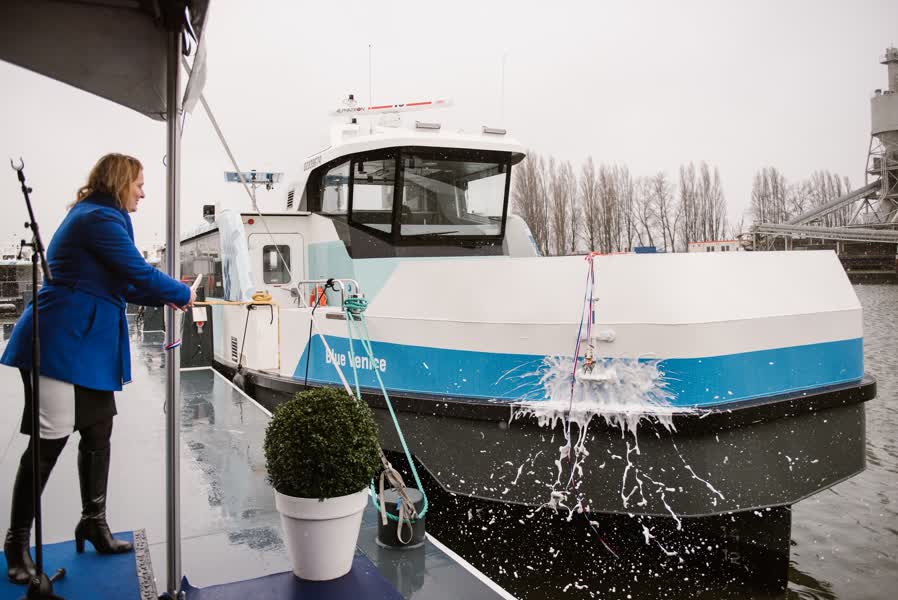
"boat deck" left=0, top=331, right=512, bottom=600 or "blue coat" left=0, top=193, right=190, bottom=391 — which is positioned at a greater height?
"blue coat" left=0, top=193, right=190, bottom=391

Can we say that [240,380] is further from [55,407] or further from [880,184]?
[880,184]

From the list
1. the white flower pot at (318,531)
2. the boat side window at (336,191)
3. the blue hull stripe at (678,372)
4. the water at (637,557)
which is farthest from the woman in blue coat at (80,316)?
the boat side window at (336,191)

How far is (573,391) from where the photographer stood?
424cm

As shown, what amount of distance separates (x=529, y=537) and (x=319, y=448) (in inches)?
116

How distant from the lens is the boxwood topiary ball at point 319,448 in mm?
2555

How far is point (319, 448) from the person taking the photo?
2.56 meters

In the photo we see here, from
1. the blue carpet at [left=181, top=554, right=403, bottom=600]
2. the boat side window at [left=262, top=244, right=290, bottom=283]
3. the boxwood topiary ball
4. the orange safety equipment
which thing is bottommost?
the blue carpet at [left=181, top=554, right=403, bottom=600]

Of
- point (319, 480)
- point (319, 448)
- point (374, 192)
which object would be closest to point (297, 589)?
point (319, 480)

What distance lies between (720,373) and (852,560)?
9.97ft

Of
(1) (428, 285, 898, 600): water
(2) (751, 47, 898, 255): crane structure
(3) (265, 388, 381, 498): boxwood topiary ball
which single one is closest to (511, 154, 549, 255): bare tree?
(1) (428, 285, 898, 600): water

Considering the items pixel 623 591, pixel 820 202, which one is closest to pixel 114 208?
pixel 623 591

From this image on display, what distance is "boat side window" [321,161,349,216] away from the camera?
6492mm

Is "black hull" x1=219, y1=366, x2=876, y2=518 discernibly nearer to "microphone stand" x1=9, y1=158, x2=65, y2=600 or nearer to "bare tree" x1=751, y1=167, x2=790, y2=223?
"microphone stand" x1=9, y1=158, x2=65, y2=600

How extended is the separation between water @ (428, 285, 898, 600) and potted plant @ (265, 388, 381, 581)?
7.27 feet
